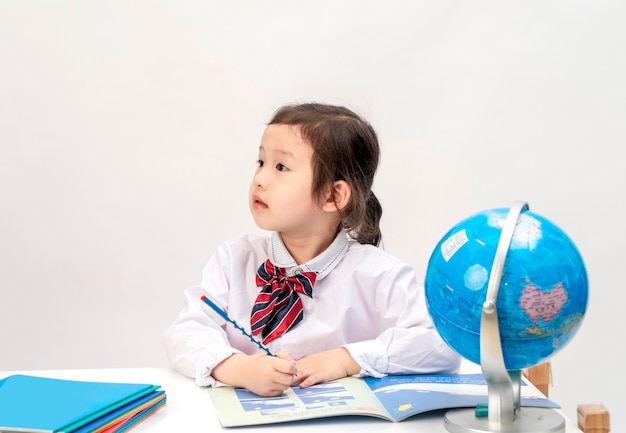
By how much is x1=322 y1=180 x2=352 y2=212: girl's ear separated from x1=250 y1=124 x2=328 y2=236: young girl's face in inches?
1.1

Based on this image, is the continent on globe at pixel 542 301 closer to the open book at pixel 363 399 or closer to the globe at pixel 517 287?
the globe at pixel 517 287

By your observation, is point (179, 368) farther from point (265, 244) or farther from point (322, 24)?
point (322, 24)

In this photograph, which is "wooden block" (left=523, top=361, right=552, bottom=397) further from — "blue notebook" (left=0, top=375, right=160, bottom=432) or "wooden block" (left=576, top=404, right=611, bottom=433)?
"blue notebook" (left=0, top=375, right=160, bottom=432)

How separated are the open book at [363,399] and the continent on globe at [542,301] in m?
0.27

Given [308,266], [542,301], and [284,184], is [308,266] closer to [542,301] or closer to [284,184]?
[284,184]

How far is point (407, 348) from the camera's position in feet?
6.56

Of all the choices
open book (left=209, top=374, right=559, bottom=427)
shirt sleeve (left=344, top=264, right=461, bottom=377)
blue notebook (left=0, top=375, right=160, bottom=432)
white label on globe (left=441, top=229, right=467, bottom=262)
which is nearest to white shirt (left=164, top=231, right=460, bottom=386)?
shirt sleeve (left=344, top=264, right=461, bottom=377)

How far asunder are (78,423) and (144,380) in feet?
1.40

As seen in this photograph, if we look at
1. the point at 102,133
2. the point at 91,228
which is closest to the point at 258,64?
the point at 102,133

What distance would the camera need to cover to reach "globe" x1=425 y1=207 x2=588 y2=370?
A: 1558 millimetres

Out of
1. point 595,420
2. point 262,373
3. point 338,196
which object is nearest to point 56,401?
point 262,373

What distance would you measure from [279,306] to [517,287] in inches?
30.2

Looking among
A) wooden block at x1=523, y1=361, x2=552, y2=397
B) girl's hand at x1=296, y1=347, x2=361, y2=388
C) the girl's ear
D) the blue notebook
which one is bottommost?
wooden block at x1=523, y1=361, x2=552, y2=397

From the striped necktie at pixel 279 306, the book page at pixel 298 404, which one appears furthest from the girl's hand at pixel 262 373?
the striped necktie at pixel 279 306
